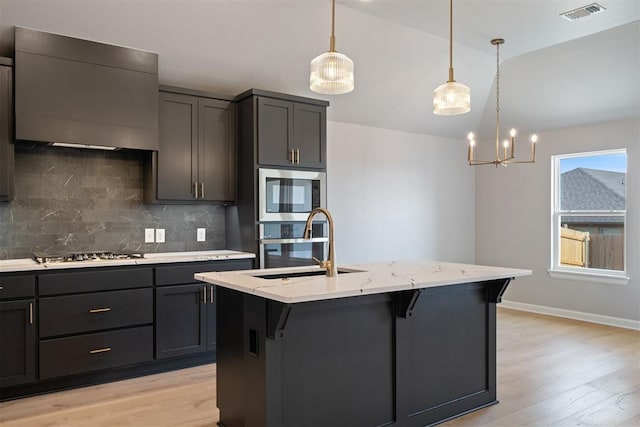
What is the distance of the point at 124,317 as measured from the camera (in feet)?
11.8

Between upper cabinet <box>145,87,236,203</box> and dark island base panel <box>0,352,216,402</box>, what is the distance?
4.41 ft

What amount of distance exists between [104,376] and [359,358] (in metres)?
2.13

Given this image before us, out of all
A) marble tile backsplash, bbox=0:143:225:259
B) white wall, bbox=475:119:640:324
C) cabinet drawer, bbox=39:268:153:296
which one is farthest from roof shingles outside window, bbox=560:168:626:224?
cabinet drawer, bbox=39:268:153:296

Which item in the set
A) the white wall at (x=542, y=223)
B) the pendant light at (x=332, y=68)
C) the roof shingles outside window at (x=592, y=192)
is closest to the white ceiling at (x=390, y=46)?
the white wall at (x=542, y=223)

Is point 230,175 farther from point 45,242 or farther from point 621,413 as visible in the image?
point 621,413

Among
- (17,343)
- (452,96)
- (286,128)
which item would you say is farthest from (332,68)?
(17,343)

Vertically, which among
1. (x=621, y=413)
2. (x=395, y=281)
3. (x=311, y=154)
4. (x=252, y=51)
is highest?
(x=252, y=51)

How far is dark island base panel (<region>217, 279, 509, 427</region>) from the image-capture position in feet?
7.53

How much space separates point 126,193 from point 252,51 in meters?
1.66

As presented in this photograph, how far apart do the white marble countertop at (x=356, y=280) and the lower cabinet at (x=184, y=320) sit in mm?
1243

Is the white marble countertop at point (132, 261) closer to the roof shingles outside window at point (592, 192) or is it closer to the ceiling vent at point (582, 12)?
the ceiling vent at point (582, 12)

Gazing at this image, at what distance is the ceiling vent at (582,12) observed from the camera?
383 centimetres

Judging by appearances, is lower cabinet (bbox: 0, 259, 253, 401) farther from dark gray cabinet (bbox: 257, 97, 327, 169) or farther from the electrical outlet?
dark gray cabinet (bbox: 257, 97, 327, 169)

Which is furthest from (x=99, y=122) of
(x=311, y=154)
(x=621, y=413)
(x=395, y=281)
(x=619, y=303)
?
(x=619, y=303)
